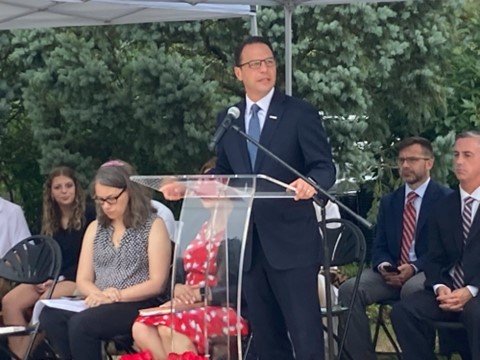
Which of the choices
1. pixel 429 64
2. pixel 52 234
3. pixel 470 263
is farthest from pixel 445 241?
pixel 429 64

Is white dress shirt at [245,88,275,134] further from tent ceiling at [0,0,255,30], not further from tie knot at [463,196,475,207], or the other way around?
tent ceiling at [0,0,255,30]

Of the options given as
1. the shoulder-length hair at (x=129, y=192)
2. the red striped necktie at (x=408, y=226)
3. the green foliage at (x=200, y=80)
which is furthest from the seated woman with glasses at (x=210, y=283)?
the green foliage at (x=200, y=80)

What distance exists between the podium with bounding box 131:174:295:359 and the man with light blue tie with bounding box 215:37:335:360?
11.8 inches

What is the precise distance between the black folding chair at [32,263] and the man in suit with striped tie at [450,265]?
1993 millimetres

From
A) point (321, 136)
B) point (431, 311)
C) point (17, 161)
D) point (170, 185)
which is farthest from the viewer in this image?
point (17, 161)

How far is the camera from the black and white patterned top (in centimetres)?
638

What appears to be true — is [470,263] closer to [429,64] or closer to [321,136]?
[321,136]

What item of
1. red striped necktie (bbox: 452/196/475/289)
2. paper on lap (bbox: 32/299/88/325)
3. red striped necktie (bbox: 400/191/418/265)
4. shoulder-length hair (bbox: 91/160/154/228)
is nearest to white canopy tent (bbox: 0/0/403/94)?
red striped necktie (bbox: 400/191/418/265)

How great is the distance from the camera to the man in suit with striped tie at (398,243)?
6.97m

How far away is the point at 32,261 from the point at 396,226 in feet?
7.31

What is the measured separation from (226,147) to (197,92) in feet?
10.5

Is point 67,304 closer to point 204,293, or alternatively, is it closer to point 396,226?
point 204,293

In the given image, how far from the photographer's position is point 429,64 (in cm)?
917

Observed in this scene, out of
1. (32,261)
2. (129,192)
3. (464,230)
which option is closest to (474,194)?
(464,230)
